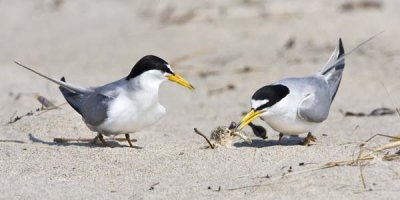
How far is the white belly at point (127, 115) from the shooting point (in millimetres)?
5488

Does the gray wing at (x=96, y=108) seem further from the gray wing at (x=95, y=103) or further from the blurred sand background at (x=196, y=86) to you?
the blurred sand background at (x=196, y=86)

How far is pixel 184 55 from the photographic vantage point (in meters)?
9.95

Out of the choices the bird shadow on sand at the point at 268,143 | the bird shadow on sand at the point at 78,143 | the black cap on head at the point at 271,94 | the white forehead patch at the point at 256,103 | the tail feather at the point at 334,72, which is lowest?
the bird shadow on sand at the point at 78,143

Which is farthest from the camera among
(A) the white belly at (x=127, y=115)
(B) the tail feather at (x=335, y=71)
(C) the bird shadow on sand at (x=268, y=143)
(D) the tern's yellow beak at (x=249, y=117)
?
(B) the tail feather at (x=335, y=71)

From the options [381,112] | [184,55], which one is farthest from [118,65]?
[381,112]

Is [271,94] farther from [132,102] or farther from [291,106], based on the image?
[132,102]

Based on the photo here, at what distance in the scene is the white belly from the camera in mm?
5488

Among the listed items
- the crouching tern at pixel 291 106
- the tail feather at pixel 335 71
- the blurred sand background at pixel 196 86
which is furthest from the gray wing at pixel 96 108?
the tail feather at pixel 335 71

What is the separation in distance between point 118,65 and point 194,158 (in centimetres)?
482

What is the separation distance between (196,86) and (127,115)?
3480mm

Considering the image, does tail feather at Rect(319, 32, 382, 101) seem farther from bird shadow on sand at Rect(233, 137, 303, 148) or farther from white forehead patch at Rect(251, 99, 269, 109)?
white forehead patch at Rect(251, 99, 269, 109)

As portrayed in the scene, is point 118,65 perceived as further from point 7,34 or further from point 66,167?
point 66,167

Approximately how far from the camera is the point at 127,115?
18.0 ft

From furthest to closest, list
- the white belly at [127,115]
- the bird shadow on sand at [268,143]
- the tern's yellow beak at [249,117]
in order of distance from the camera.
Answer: the bird shadow on sand at [268,143]
the white belly at [127,115]
the tern's yellow beak at [249,117]
